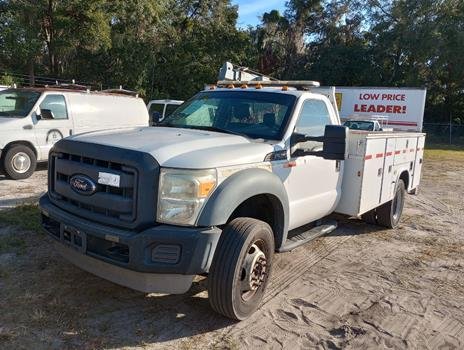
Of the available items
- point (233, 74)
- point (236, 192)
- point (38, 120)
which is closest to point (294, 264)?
point (236, 192)

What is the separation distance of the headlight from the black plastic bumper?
0.07 metres

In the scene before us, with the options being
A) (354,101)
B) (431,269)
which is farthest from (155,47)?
(431,269)

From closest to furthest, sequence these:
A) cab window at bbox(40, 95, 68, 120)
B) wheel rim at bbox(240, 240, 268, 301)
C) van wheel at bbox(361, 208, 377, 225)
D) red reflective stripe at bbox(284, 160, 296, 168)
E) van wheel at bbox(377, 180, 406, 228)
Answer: wheel rim at bbox(240, 240, 268, 301) < red reflective stripe at bbox(284, 160, 296, 168) < van wheel at bbox(377, 180, 406, 228) < van wheel at bbox(361, 208, 377, 225) < cab window at bbox(40, 95, 68, 120)

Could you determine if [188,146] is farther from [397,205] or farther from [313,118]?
[397,205]

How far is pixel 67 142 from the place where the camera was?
391cm

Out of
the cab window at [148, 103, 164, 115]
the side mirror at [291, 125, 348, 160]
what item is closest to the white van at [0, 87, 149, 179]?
the cab window at [148, 103, 164, 115]

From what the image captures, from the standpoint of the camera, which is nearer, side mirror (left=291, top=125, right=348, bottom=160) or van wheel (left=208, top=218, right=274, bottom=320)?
van wheel (left=208, top=218, right=274, bottom=320)

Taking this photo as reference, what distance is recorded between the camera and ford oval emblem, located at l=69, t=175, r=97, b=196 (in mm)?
3583

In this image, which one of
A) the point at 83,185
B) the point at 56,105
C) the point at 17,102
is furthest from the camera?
the point at 56,105

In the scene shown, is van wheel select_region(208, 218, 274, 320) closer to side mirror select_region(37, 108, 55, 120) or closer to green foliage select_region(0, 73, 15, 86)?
side mirror select_region(37, 108, 55, 120)

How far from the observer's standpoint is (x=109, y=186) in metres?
3.52

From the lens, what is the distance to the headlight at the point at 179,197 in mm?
3373

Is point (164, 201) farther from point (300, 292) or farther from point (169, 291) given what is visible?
point (300, 292)

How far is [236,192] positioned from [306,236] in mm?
1698
